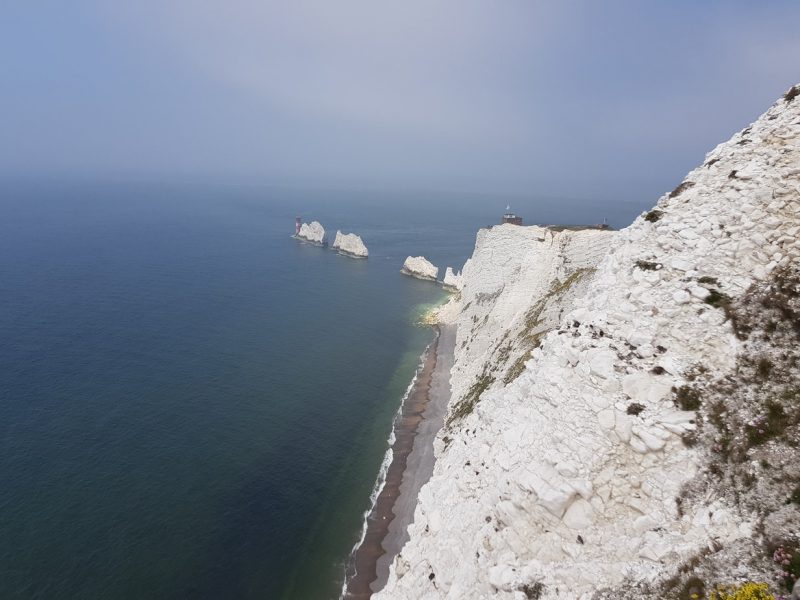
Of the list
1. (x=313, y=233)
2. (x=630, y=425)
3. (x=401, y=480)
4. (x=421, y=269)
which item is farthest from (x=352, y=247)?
(x=630, y=425)

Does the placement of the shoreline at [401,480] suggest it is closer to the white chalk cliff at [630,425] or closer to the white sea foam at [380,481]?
the white sea foam at [380,481]

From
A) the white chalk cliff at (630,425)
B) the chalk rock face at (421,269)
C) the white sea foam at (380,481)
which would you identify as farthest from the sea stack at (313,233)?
the white chalk cliff at (630,425)

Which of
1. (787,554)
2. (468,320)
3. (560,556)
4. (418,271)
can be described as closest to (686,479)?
(787,554)

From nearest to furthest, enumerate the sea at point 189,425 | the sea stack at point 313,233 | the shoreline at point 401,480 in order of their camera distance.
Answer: the sea at point 189,425 → the shoreline at point 401,480 → the sea stack at point 313,233

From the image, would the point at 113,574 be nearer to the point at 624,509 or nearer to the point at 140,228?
the point at 624,509

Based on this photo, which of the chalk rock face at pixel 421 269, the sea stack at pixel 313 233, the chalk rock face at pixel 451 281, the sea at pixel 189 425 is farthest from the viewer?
the sea stack at pixel 313 233

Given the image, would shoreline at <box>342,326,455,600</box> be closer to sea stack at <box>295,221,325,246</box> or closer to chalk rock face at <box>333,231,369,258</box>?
chalk rock face at <box>333,231,369,258</box>

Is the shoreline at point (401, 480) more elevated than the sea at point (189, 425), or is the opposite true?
the shoreline at point (401, 480)

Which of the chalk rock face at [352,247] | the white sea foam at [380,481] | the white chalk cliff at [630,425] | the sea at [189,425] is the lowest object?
the sea at [189,425]
